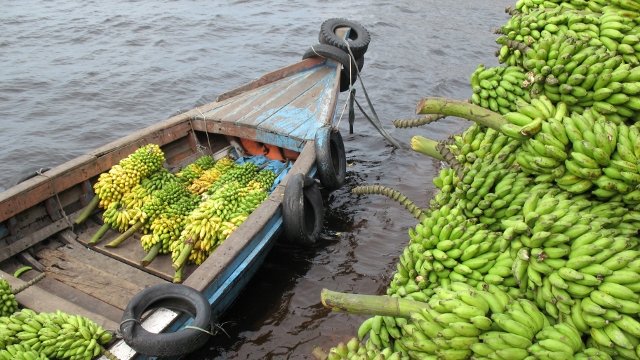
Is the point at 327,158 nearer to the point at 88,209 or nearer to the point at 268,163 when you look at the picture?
the point at 268,163

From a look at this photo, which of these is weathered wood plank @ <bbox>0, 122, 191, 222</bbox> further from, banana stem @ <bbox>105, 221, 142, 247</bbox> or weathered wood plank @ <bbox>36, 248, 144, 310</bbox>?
banana stem @ <bbox>105, 221, 142, 247</bbox>

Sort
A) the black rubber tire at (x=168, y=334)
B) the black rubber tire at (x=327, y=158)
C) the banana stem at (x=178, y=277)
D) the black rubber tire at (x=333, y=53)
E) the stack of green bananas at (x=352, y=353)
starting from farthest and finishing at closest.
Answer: the black rubber tire at (x=333, y=53)
the black rubber tire at (x=327, y=158)
the banana stem at (x=178, y=277)
the black rubber tire at (x=168, y=334)
the stack of green bananas at (x=352, y=353)

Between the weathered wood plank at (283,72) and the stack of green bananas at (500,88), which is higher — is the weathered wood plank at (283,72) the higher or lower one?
the lower one

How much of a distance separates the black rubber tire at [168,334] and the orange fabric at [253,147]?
11.4 ft

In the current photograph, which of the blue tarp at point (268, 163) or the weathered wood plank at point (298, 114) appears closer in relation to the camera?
the blue tarp at point (268, 163)

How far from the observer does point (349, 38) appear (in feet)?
27.0

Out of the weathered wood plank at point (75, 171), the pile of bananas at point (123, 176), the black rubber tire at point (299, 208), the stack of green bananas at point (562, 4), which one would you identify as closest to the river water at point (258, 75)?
the black rubber tire at point (299, 208)

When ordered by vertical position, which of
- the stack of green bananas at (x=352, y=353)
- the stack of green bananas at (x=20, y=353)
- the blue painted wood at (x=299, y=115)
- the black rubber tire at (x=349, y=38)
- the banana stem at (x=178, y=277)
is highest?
the black rubber tire at (x=349, y=38)

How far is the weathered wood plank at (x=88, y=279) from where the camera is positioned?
15.0 ft

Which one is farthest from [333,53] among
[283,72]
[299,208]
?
[299,208]

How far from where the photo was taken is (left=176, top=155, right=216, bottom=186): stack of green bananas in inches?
243

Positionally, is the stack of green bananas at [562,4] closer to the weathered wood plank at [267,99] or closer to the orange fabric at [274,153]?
the weathered wood plank at [267,99]

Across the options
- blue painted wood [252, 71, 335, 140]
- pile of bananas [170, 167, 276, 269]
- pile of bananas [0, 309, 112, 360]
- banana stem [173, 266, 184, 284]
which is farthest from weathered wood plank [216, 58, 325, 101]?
pile of bananas [0, 309, 112, 360]

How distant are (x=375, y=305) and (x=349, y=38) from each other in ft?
21.9
